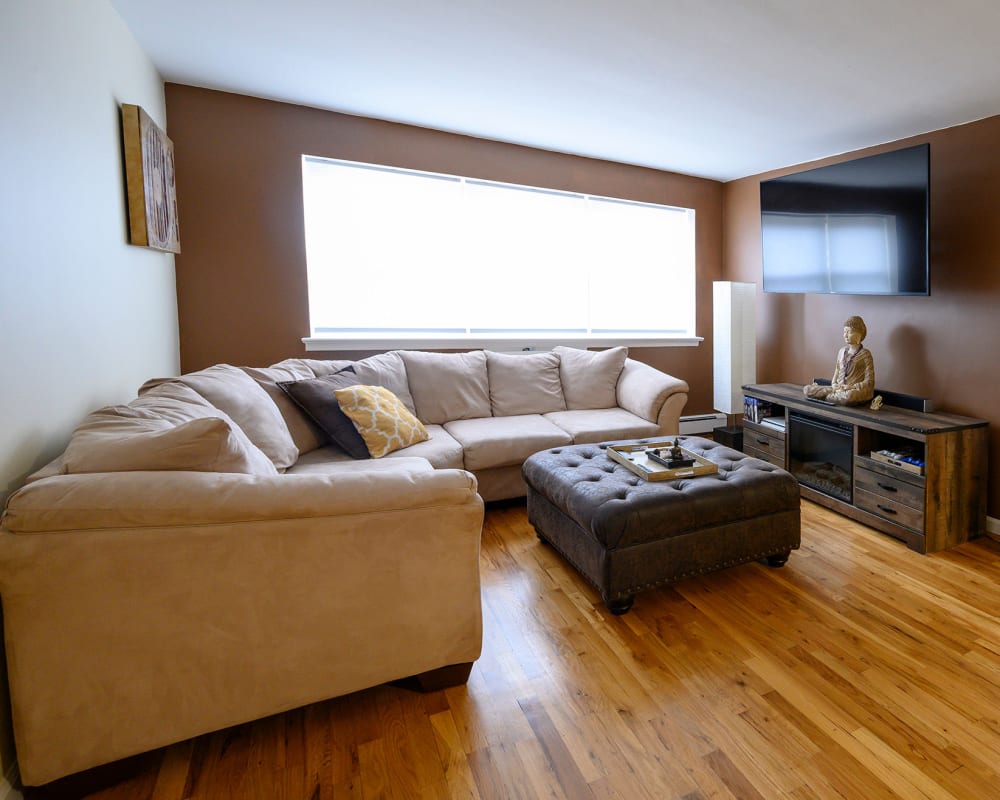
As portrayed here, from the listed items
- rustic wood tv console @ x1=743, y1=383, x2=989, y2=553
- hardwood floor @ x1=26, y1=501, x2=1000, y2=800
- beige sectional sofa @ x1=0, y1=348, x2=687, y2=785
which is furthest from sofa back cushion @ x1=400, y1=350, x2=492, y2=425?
rustic wood tv console @ x1=743, y1=383, x2=989, y2=553

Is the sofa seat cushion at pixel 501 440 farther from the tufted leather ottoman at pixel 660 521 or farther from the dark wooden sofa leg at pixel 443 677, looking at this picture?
the dark wooden sofa leg at pixel 443 677

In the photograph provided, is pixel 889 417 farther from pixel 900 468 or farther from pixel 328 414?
pixel 328 414

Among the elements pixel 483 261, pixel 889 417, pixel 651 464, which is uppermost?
pixel 483 261

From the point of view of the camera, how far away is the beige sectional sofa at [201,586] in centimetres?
122

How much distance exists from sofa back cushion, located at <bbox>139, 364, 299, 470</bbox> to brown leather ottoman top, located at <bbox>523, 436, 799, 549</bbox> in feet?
3.69

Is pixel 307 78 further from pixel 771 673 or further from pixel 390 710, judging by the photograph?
pixel 771 673

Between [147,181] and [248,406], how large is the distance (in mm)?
1131

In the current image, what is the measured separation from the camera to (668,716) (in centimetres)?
157

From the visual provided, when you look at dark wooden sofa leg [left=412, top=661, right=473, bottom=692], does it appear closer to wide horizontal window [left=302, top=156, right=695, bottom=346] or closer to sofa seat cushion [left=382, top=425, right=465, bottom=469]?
sofa seat cushion [left=382, top=425, right=465, bottom=469]

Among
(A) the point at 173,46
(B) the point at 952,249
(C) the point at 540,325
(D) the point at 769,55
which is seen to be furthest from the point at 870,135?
(A) the point at 173,46

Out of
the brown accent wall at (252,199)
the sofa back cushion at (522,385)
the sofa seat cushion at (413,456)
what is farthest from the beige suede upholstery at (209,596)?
the brown accent wall at (252,199)

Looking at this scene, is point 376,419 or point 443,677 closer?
point 443,677

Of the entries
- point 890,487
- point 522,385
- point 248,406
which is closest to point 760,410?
point 890,487

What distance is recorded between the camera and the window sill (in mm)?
3561
